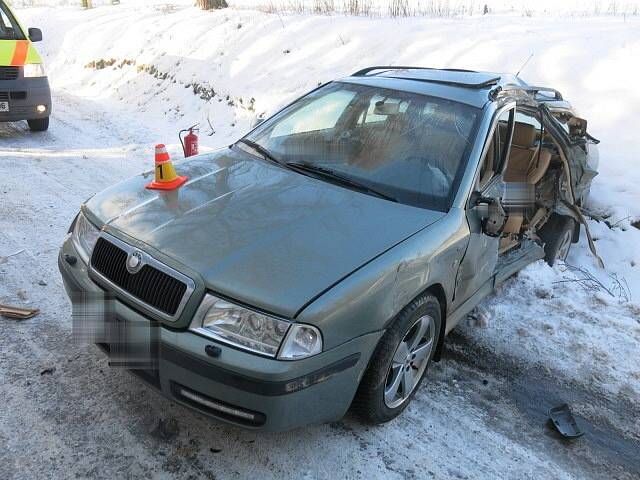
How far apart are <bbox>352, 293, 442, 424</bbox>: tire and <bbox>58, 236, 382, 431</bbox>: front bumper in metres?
0.13

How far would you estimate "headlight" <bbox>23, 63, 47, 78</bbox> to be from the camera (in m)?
7.13

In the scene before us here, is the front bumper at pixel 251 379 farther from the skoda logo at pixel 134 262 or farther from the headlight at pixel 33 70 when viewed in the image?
the headlight at pixel 33 70

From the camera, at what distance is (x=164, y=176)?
124 inches

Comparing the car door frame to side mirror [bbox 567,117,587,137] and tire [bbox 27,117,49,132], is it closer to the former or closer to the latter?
side mirror [bbox 567,117,587,137]

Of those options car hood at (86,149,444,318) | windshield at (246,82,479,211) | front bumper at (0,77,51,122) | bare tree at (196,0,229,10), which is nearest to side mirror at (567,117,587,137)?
windshield at (246,82,479,211)

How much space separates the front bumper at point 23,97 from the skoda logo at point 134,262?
574 centimetres

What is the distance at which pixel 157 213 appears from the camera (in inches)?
109

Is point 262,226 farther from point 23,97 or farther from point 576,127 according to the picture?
point 23,97

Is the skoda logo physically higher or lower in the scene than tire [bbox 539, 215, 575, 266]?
higher

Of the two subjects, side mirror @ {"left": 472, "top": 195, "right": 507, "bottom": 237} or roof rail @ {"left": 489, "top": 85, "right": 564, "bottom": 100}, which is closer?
side mirror @ {"left": 472, "top": 195, "right": 507, "bottom": 237}

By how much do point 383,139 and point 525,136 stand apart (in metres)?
→ 2.09

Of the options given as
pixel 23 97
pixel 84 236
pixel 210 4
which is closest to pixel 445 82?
pixel 84 236

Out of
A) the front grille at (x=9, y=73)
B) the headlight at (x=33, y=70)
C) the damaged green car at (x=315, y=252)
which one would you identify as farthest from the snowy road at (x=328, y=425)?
the headlight at (x=33, y=70)

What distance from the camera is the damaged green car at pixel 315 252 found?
2252 millimetres
